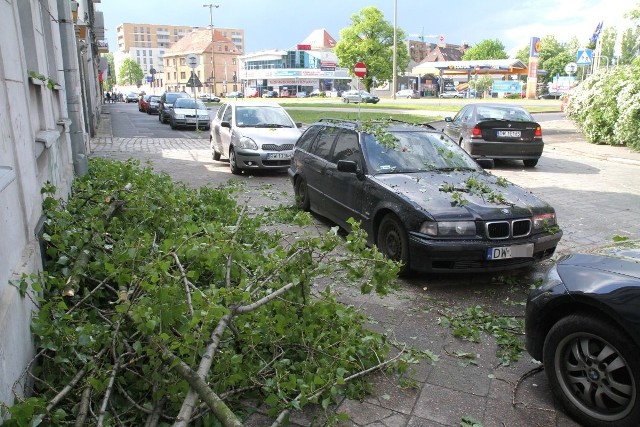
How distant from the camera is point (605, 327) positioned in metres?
3.02

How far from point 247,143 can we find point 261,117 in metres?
1.54

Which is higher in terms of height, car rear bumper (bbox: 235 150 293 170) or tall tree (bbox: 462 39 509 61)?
tall tree (bbox: 462 39 509 61)

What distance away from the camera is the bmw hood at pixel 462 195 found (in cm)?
527

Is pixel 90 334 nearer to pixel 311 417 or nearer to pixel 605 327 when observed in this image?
pixel 311 417

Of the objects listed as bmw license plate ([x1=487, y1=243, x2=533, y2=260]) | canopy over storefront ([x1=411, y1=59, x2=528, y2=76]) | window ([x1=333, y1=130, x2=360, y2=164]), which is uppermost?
canopy over storefront ([x1=411, y1=59, x2=528, y2=76])

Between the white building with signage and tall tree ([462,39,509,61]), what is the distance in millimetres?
27910

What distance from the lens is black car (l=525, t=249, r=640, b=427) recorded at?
2912 mm

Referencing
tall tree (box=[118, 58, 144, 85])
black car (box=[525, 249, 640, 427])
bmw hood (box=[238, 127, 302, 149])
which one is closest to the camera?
black car (box=[525, 249, 640, 427])

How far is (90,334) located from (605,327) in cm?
291

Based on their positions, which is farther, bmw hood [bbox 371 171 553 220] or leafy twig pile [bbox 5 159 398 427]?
bmw hood [bbox 371 171 553 220]

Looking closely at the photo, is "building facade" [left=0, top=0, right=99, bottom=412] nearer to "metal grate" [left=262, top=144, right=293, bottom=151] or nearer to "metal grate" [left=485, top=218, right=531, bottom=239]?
"metal grate" [left=485, top=218, right=531, bottom=239]

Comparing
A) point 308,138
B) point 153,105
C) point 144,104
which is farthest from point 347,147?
point 144,104

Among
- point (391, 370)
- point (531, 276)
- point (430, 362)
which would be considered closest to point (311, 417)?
point (391, 370)

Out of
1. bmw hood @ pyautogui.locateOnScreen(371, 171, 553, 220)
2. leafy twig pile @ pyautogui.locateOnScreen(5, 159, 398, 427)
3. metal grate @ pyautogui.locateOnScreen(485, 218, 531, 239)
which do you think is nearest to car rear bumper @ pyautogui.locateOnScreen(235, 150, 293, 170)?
bmw hood @ pyautogui.locateOnScreen(371, 171, 553, 220)
